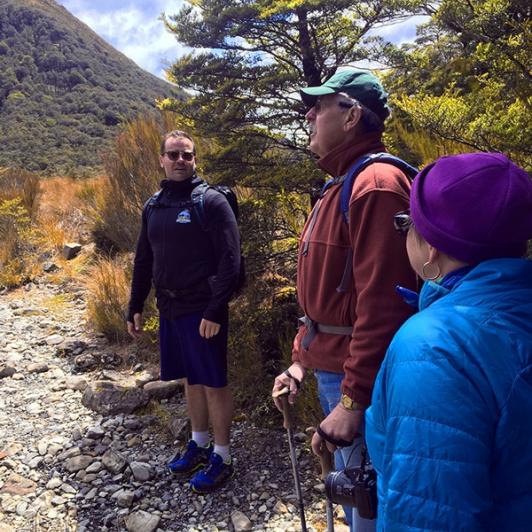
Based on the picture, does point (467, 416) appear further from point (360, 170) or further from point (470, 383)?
point (360, 170)

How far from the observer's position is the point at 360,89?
5.60 ft

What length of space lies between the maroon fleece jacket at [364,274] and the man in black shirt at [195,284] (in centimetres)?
111

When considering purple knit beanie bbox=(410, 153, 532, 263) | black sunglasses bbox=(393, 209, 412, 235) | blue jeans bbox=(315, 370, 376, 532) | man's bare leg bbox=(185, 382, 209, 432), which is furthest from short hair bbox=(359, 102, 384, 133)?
man's bare leg bbox=(185, 382, 209, 432)

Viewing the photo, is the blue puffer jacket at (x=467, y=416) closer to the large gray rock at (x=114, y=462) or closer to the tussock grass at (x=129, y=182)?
the large gray rock at (x=114, y=462)

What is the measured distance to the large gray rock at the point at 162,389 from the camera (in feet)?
13.7

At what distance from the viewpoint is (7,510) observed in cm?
295

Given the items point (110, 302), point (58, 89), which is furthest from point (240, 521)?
point (58, 89)

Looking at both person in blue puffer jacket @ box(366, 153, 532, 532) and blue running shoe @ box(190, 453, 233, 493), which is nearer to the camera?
person in blue puffer jacket @ box(366, 153, 532, 532)

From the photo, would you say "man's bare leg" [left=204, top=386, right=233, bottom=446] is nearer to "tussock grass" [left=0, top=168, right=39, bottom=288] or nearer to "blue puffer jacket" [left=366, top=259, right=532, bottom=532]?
"blue puffer jacket" [left=366, top=259, right=532, bottom=532]

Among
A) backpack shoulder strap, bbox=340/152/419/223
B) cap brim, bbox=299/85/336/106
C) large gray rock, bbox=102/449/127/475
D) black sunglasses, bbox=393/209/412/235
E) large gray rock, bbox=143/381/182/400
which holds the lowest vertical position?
large gray rock, bbox=102/449/127/475

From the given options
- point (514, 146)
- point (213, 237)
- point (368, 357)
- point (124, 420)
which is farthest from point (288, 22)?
point (124, 420)

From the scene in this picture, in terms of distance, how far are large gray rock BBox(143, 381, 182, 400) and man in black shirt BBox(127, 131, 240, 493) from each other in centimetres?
119

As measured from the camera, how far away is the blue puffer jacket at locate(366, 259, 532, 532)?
816 mm

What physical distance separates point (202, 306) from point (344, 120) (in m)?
1.46
